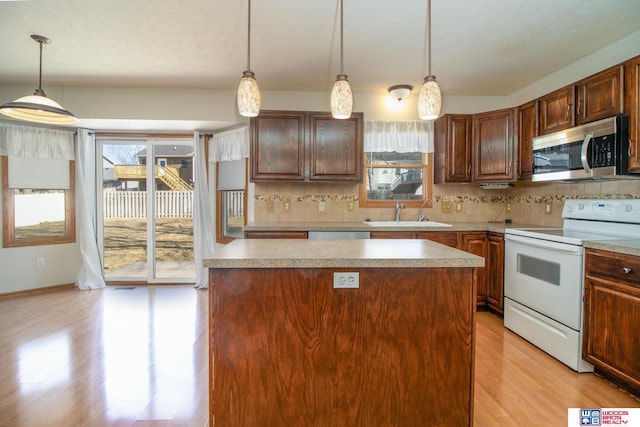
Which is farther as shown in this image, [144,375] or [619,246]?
[144,375]

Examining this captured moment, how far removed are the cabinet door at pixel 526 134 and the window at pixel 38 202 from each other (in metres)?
5.42

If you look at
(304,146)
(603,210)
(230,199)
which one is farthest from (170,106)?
(603,210)

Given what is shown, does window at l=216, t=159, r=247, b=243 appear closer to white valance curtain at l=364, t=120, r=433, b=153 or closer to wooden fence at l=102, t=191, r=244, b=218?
wooden fence at l=102, t=191, r=244, b=218

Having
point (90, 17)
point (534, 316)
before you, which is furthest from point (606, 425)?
point (90, 17)

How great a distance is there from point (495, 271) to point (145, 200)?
174 inches

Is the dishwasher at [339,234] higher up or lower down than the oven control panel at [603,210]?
lower down

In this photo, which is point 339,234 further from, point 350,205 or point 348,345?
point 348,345

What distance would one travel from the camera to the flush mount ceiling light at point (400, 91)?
348 centimetres

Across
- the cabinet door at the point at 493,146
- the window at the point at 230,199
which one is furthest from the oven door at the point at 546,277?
the window at the point at 230,199

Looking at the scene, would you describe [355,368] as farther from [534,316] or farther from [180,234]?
[180,234]

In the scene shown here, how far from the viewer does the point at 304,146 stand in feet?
11.2

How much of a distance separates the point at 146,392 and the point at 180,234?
2.75 m

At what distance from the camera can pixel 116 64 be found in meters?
3.02

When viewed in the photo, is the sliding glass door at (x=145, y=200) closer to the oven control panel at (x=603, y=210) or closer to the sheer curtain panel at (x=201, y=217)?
the sheer curtain panel at (x=201, y=217)
